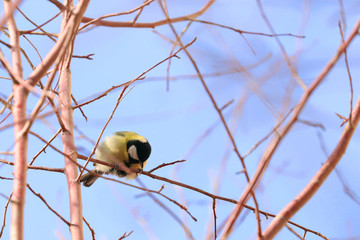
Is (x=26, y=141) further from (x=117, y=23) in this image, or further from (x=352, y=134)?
(x=117, y=23)

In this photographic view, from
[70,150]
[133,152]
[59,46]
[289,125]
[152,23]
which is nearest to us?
[289,125]

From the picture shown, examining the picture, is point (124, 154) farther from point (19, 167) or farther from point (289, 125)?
point (289, 125)

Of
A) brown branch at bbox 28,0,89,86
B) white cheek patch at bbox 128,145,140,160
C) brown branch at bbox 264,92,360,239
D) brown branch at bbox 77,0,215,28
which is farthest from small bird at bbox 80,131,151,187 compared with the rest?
brown branch at bbox 264,92,360,239

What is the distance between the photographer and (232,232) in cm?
115

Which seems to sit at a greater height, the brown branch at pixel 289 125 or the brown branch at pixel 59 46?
the brown branch at pixel 59 46

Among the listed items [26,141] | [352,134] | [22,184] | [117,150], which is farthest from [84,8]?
[117,150]

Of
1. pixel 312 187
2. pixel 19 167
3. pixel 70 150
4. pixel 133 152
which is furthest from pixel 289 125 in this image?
pixel 133 152

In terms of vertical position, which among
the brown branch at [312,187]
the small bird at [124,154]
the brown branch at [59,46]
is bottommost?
the brown branch at [312,187]

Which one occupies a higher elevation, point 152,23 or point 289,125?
point 152,23

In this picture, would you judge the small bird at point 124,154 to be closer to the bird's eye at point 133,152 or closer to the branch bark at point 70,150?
the bird's eye at point 133,152

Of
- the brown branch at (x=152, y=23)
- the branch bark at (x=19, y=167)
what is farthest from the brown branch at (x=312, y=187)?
the brown branch at (x=152, y=23)

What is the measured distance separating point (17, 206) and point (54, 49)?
1.64ft

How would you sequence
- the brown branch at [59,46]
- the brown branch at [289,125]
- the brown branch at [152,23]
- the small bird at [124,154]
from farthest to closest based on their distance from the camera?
1. the small bird at [124,154]
2. the brown branch at [152,23]
3. the brown branch at [59,46]
4. the brown branch at [289,125]

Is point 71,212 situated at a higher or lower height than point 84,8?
lower
